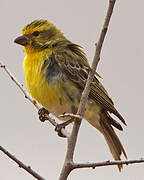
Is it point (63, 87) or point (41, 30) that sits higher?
point (41, 30)

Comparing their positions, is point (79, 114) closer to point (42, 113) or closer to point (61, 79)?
point (61, 79)

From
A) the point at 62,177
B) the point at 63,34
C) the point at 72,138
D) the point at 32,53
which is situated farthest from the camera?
the point at 63,34

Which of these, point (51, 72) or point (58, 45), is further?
point (58, 45)

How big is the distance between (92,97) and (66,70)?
0.42 m

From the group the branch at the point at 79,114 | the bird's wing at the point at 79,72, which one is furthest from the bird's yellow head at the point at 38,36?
the branch at the point at 79,114

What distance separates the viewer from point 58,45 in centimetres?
462

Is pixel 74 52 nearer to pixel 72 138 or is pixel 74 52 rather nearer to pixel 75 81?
pixel 75 81

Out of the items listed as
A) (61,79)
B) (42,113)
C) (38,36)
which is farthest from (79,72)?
(38,36)

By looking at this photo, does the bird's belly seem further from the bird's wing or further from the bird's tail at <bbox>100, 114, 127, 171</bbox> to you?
the bird's tail at <bbox>100, 114, 127, 171</bbox>

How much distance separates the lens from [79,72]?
14.4 feet

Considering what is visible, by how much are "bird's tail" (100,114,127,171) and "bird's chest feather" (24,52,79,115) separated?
620 millimetres

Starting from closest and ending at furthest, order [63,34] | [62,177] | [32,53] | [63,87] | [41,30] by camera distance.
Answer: [62,177]
[63,87]
[32,53]
[41,30]
[63,34]

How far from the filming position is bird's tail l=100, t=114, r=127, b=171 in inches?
182

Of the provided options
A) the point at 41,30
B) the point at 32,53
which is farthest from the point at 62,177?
the point at 41,30
